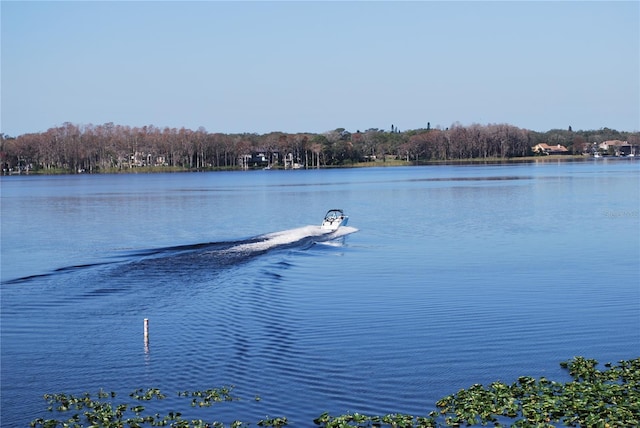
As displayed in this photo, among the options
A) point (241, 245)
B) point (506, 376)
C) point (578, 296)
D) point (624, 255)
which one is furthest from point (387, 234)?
point (506, 376)

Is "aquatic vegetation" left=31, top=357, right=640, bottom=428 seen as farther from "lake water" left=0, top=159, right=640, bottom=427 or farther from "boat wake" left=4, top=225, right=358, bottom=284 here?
"boat wake" left=4, top=225, right=358, bottom=284

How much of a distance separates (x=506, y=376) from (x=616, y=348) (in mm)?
3563

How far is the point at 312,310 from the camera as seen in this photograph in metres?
22.8

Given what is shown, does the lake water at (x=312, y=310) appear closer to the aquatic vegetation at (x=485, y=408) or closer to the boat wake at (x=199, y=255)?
the boat wake at (x=199, y=255)

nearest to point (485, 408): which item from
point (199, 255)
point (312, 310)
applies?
point (312, 310)

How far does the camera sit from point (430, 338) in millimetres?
18891

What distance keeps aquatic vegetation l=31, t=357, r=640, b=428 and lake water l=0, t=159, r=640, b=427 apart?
1.40 feet

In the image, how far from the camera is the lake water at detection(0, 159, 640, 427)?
1591cm

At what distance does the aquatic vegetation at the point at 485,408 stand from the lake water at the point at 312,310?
43cm

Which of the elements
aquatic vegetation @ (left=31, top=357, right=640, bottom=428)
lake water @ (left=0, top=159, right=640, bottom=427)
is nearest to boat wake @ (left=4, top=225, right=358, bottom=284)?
lake water @ (left=0, top=159, right=640, bottom=427)

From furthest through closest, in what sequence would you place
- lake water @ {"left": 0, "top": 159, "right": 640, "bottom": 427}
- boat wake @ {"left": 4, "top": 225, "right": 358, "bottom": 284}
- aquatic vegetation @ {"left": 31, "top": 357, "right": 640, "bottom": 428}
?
1. boat wake @ {"left": 4, "top": 225, "right": 358, "bottom": 284}
2. lake water @ {"left": 0, "top": 159, "right": 640, "bottom": 427}
3. aquatic vegetation @ {"left": 31, "top": 357, "right": 640, "bottom": 428}

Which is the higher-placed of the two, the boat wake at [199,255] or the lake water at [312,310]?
the boat wake at [199,255]

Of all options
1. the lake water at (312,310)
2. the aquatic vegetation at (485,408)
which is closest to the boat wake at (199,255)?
the lake water at (312,310)

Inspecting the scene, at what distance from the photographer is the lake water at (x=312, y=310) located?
15906 mm
